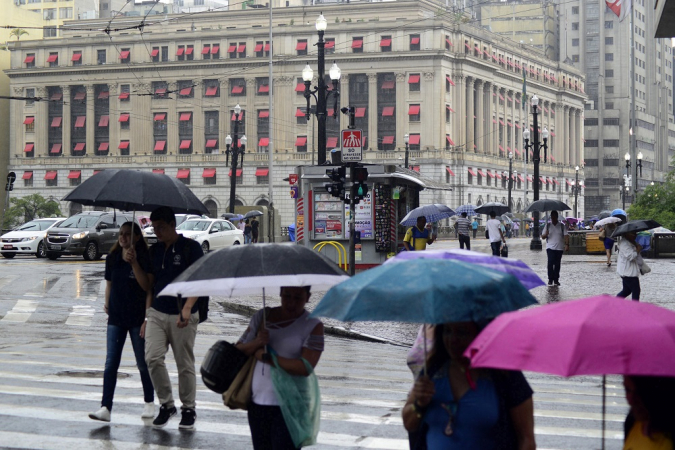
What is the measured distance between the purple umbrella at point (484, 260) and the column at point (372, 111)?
99.9m

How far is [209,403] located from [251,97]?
98.3 meters

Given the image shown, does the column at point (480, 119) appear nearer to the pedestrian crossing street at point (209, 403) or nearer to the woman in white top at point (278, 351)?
the pedestrian crossing street at point (209, 403)

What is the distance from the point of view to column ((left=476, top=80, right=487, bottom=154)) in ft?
369

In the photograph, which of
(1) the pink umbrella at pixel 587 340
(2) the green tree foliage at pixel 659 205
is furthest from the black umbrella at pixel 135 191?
(2) the green tree foliage at pixel 659 205

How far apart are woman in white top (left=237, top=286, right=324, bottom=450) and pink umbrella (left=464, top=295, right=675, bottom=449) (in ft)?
6.19

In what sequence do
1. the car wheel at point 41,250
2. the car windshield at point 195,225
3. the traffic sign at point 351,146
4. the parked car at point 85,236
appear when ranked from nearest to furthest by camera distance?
1. the traffic sign at point 351,146
2. the parked car at point 85,236
3. the car wheel at point 41,250
4. the car windshield at point 195,225

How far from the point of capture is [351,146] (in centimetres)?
2270

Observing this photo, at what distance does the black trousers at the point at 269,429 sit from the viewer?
5586mm

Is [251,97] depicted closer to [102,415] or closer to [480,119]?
[480,119]

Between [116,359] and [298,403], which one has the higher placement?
[298,403]

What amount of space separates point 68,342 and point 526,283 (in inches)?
449

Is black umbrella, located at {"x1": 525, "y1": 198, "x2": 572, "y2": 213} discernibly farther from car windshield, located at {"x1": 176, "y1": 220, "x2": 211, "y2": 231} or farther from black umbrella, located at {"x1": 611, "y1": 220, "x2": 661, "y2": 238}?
car windshield, located at {"x1": 176, "y1": 220, "x2": 211, "y2": 231}

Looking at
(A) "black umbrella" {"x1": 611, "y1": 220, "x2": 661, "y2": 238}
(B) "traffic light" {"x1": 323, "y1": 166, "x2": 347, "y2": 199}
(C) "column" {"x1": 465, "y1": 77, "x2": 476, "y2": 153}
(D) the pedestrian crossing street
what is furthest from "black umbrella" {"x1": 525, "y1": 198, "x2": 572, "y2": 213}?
(C) "column" {"x1": 465, "y1": 77, "x2": 476, "y2": 153}

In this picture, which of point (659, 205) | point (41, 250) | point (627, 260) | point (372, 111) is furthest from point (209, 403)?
point (372, 111)
